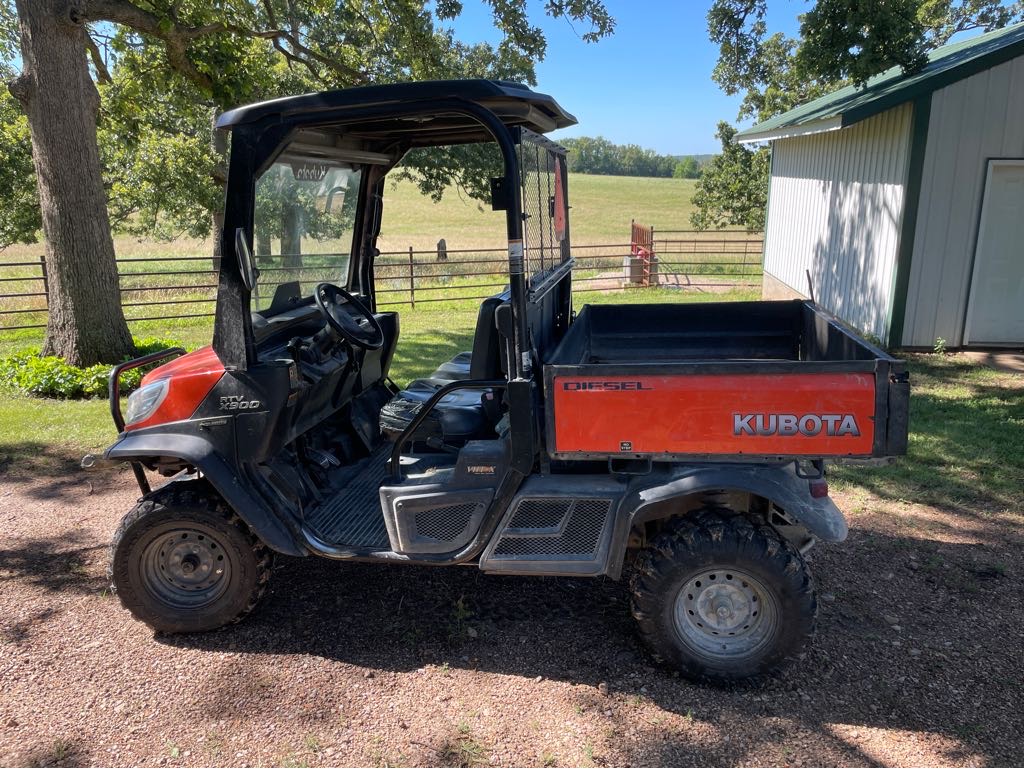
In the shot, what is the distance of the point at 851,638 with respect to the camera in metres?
3.70

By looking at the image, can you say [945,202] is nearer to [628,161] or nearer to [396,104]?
[396,104]

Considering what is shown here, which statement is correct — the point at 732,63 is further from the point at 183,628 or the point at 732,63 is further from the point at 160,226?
the point at 160,226

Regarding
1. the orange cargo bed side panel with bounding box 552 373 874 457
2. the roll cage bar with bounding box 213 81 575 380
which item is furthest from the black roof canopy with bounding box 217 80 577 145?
the orange cargo bed side panel with bounding box 552 373 874 457

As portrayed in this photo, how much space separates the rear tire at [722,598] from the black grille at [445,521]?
78 cm

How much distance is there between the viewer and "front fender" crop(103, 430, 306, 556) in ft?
11.5

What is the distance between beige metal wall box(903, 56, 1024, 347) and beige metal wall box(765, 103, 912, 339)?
294 mm

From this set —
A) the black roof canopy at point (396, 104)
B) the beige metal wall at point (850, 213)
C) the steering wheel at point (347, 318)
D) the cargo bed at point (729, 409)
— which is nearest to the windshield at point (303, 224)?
the steering wheel at point (347, 318)

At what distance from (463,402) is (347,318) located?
0.77 meters

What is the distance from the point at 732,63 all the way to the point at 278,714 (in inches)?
466

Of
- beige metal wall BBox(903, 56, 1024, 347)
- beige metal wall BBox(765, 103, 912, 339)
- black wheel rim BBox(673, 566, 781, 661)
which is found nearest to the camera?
black wheel rim BBox(673, 566, 781, 661)

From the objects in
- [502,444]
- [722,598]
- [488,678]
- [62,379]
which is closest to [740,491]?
[722,598]

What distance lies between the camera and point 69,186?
328 inches

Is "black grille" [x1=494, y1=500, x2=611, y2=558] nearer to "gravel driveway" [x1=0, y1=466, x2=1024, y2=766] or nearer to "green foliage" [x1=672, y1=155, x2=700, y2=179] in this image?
"gravel driveway" [x1=0, y1=466, x2=1024, y2=766]

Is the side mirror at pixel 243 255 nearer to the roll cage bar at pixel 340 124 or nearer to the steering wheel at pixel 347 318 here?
the roll cage bar at pixel 340 124
